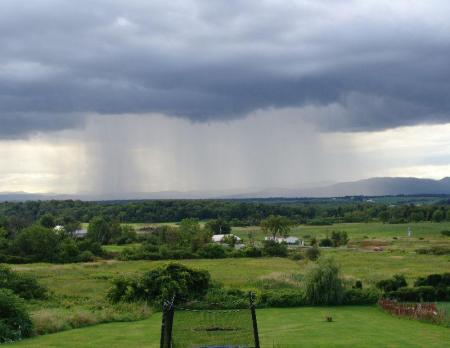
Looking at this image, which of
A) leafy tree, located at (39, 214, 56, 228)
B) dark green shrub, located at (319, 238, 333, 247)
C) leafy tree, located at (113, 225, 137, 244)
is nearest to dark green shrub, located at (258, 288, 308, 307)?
dark green shrub, located at (319, 238, 333, 247)

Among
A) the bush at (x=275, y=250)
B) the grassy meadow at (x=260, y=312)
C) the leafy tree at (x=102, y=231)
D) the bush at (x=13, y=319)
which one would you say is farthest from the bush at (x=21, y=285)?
the leafy tree at (x=102, y=231)

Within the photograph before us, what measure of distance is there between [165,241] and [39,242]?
29478 mm

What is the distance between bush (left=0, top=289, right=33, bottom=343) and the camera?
3106cm

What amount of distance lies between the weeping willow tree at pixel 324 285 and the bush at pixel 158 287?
937cm

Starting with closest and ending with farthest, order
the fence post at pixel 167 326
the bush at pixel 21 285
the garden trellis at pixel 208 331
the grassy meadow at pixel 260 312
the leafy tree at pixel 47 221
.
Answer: the fence post at pixel 167 326, the garden trellis at pixel 208 331, the grassy meadow at pixel 260 312, the bush at pixel 21 285, the leafy tree at pixel 47 221

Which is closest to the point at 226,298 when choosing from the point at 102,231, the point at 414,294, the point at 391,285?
the point at 391,285

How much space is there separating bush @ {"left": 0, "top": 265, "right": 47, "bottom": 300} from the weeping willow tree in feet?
75.7

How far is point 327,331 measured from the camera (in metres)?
33.8

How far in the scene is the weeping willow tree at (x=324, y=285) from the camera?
1917 inches

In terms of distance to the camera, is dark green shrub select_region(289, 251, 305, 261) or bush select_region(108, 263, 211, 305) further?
dark green shrub select_region(289, 251, 305, 261)

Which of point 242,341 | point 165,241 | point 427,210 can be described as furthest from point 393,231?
point 242,341

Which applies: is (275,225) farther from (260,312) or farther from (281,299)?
(260,312)

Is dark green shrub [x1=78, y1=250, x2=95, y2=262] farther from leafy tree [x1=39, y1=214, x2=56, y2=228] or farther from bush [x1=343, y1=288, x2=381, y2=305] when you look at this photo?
leafy tree [x1=39, y1=214, x2=56, y2=228]

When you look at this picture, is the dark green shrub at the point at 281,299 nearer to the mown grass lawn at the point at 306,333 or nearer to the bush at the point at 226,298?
the bush at the point at 226,298
